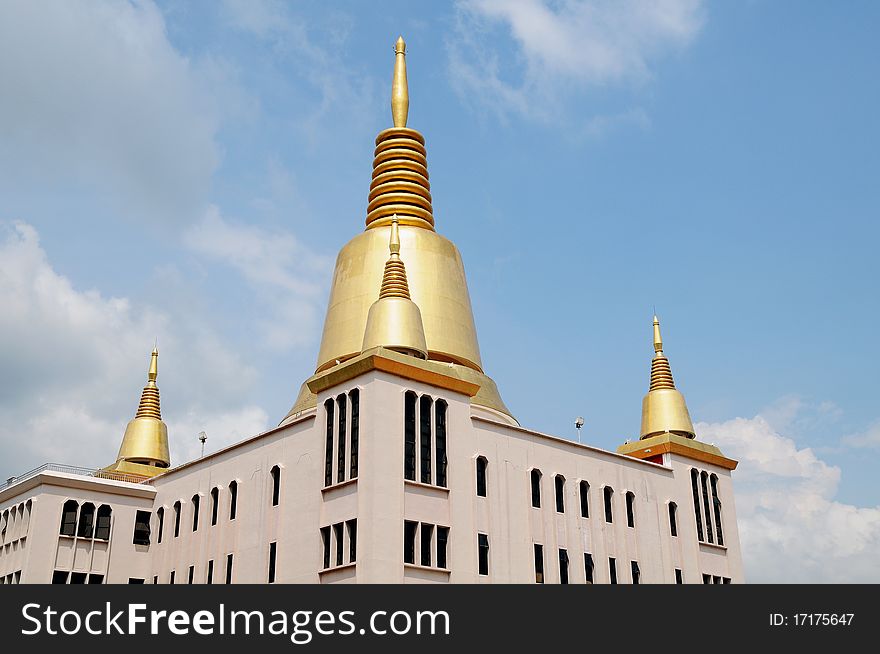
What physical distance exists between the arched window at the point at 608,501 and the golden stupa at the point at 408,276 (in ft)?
20.7

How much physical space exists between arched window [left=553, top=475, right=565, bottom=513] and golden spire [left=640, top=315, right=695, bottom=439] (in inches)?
376

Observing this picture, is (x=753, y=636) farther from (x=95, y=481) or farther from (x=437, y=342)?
(x=95, y=481)

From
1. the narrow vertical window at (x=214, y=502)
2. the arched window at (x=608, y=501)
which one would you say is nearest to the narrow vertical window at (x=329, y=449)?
the narrow vertical window at (x=214, y=502)

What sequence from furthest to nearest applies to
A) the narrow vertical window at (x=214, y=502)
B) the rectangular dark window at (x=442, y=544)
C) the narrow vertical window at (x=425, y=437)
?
1. the narrow vertical window at (x=214, y=502)
2. the narrow vertical window at (x=425, y=437)
3. the rectangular dark window at (x=442, y=544)

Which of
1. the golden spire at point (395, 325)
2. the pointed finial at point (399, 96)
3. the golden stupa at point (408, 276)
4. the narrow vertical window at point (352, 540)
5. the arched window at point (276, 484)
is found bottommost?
the narrow vertical window at point (352, 540)

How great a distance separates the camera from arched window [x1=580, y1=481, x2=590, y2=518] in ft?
157

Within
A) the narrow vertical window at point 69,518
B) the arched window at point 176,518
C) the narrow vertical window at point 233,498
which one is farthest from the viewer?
the arched window at point 176,518

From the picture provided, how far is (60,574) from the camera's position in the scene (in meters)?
49.2

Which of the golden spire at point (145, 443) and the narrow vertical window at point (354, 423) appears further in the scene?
the golden spire at point (145, 443)

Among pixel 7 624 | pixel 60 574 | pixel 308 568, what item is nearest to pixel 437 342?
pixel 308 568

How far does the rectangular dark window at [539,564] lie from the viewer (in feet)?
147

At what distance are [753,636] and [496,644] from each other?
801cm

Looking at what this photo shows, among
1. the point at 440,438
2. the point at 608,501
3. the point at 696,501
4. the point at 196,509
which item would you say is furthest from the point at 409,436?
the point at 696,501

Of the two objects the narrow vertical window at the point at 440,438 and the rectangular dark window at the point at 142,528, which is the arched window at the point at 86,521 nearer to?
the rectangular dark window at the point at 142,528
